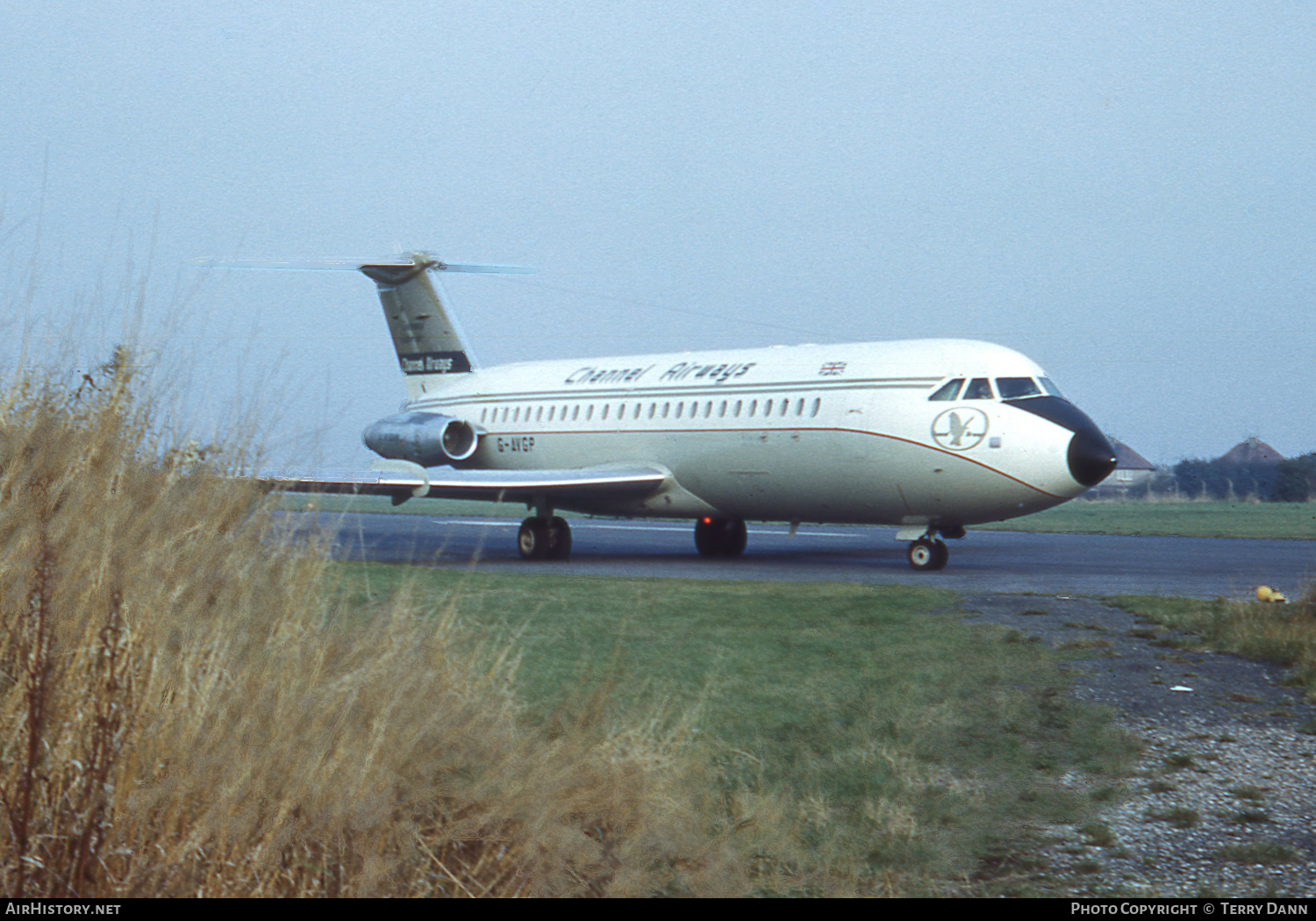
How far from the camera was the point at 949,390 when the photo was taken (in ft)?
52.6

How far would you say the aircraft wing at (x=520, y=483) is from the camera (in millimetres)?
17609


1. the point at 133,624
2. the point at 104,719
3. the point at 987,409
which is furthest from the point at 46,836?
the point at 987,409

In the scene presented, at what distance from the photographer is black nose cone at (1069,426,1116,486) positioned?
49.4 feet

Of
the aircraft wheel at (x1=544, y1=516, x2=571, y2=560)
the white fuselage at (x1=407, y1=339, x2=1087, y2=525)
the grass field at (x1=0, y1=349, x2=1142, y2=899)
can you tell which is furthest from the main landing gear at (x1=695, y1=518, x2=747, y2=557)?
the grass field at (x1=0, y1=349, x2=1142, y2=899)

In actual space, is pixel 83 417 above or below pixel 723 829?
above

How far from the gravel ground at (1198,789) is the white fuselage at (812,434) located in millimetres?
7433

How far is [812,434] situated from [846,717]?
11338 mm

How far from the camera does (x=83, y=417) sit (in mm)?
4684

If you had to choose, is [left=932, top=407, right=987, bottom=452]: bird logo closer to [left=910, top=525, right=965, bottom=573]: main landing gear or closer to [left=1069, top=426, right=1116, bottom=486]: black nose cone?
[left=1069, top=426, right=1116, bottom=486]: black nose cone

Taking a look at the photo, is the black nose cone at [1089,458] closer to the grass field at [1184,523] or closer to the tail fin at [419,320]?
the grass field at [1184,523]

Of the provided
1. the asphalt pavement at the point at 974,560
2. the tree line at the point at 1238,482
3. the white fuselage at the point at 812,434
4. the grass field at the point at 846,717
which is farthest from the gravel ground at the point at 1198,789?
the tree line at the point at 1238,482

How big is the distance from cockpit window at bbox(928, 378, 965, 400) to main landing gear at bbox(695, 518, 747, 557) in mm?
5147
